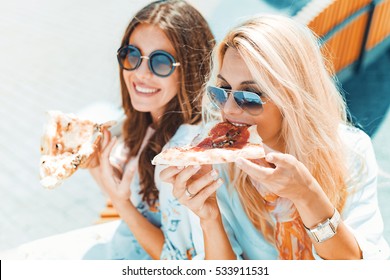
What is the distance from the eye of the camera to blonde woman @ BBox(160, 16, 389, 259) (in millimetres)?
1784

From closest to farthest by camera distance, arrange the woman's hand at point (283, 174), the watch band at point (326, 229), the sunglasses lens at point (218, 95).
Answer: the woman's hand at point (283, 174) → the watch band at point (326, 229) → the sunglasses lens at point (218, 95)

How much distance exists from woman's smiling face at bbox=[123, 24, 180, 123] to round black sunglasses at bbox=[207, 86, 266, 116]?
0.50m

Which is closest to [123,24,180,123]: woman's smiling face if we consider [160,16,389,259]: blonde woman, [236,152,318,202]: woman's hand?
[160,16,389,259]: blonde woman

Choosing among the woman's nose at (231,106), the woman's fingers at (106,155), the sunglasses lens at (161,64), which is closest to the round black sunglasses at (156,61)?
the sunglasses lens at (161,64)

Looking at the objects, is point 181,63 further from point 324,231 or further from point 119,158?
point 324,231

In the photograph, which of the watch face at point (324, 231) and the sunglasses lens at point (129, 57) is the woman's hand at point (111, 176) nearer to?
the sunglasses lens at point (129, 57)

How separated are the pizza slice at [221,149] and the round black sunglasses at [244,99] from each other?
8 cm

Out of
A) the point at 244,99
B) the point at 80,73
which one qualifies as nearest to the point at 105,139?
the point at 244,99

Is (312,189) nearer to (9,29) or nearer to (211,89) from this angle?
(211,89)

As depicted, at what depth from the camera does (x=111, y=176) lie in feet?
8.21

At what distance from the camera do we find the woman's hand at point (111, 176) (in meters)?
2.44

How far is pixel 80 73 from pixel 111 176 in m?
2.40

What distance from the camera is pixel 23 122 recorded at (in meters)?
4.45

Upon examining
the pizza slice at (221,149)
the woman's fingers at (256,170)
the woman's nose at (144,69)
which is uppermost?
the woman's nose at (144,69)
